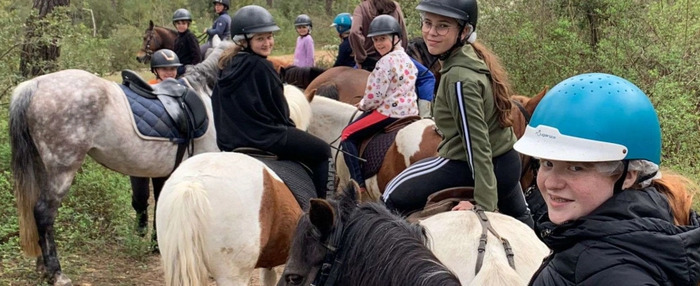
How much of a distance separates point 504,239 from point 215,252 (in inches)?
76.2

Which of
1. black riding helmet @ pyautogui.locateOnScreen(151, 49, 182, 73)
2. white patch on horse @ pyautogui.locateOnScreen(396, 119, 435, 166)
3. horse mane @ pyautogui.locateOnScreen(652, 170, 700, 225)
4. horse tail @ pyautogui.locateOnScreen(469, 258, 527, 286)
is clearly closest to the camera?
horse mane @ pyautogui.locateOnScreen(652, 170, 700, 225)

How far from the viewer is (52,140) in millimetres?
5918

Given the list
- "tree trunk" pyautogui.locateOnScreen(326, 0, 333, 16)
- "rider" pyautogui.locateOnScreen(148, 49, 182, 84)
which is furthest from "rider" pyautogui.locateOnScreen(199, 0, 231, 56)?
"tree trunk" pyautogui.locateOnScreen(326, 0, 333, 16)

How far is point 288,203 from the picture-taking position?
473 centimetres

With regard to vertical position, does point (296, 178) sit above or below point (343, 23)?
below

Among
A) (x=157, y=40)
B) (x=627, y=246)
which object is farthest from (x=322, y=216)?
(x=157, y=40)

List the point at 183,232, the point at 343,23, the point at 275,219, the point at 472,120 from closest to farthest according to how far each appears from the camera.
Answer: the point at 472,120 → the point at 183,232 → the point at 275,219 → the point at 343,23

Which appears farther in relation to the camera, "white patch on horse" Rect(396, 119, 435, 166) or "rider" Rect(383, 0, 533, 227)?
"white patch on horse" Rect(396, 119, 435, 166)

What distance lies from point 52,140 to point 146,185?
1.68 m

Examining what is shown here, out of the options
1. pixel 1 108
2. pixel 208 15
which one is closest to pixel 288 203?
pixel 1 108

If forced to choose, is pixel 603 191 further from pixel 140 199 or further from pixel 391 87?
pixel 140 199

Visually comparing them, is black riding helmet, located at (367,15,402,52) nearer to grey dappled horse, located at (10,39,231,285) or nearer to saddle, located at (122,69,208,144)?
saddle, located at (122,69,208,144)

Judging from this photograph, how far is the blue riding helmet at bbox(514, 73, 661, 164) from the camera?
1690mm

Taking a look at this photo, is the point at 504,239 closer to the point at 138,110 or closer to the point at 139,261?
the point at 138,110
